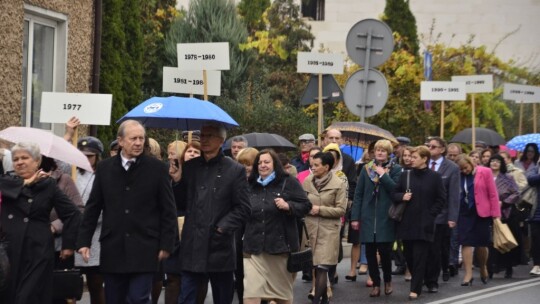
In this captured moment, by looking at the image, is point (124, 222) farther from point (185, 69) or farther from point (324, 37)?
point (324, 37)

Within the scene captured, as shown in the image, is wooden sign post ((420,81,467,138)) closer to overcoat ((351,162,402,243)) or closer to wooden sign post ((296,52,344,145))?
wooden sign post ((296,52,344,145))

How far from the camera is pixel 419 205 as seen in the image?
50.6 feet

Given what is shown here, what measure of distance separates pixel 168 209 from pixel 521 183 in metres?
10.2

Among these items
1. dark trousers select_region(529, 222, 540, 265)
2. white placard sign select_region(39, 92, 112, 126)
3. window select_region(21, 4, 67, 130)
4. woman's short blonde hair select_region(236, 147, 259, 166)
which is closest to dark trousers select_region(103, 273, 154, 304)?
woman's short blonde hair select_region(236, 147, 259, 166)

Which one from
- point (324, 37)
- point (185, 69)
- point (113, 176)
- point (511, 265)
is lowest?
point (511, 265)

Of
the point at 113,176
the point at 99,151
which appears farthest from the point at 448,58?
the point at 113,176

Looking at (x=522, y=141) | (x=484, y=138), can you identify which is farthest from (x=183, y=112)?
(x=484, y=138)

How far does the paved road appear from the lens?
1496 cm

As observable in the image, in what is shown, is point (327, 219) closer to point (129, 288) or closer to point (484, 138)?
point (129, 288)

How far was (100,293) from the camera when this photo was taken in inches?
467

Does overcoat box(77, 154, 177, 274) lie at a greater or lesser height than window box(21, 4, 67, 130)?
lesser

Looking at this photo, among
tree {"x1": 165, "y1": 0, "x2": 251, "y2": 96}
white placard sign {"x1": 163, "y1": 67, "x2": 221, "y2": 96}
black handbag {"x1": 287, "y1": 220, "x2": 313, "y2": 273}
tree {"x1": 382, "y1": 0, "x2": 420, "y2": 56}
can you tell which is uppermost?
tree {"x1": 382, "y1": 0, "x2": 420, "y2": 56}

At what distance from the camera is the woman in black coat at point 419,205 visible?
1533cm

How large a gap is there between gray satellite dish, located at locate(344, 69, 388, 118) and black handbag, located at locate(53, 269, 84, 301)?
359 inches
